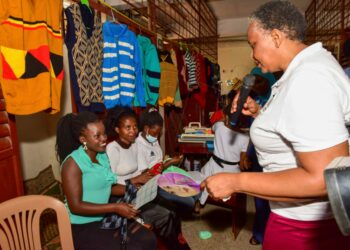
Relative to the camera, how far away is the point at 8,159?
154 cm

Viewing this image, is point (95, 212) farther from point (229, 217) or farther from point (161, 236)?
point (229, 217)

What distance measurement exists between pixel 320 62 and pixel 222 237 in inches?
92.8

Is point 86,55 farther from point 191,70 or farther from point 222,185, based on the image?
point 191,70

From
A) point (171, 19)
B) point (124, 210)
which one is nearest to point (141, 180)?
point (124, 210)

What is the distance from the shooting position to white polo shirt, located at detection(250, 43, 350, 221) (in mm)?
693

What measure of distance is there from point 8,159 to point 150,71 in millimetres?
1726

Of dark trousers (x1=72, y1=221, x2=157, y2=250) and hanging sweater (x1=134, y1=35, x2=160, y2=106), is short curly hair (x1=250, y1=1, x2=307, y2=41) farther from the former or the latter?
hanging sweater (x1=134, y1=35, x2=160, y2=106)

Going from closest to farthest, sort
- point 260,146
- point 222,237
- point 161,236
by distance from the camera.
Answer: point 260,146, point 161,236, point 222,237

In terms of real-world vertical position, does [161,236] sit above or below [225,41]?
below

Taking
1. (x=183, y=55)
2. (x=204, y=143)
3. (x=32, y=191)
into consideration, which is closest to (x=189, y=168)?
(x=204, y=143)

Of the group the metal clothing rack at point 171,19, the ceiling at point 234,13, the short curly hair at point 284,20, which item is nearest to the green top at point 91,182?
the short curly hair at point 284,20

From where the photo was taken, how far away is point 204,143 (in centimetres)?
328

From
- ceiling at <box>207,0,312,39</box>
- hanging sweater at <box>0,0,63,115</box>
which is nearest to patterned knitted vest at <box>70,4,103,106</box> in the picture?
hanging sweater at <box>0,0,63,115</box>

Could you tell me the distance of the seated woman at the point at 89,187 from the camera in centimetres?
153
